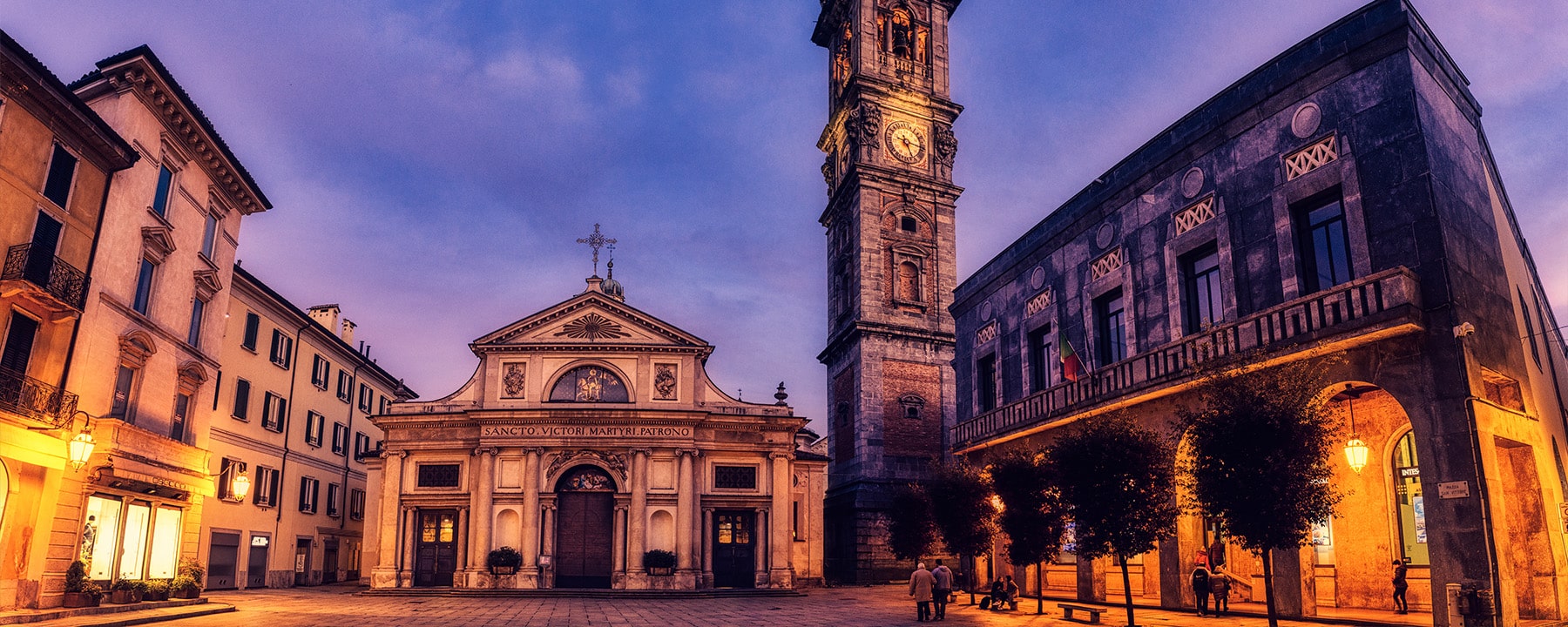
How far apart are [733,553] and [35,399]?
25038 millimetres

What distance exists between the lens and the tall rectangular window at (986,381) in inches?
1339

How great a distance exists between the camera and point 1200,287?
927 inches

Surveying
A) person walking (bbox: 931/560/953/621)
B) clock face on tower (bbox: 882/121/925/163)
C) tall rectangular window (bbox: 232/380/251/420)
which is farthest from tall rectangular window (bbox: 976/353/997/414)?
tall rectangular window (bbox: 232/380/251/420)

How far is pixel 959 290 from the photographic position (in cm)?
3741

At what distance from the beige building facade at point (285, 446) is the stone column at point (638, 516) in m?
11.6

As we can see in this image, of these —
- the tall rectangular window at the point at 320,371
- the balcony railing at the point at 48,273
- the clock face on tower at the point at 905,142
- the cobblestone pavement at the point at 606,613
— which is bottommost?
the cobblestone pavement at the point at 606,613

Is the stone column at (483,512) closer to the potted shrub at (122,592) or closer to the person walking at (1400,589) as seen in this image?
the potted shrub at (122,592)

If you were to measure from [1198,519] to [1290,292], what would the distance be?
6.70 metres

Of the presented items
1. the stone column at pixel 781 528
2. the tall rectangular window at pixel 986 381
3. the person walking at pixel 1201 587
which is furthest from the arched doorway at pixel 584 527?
the person walking at pixel 1201 587

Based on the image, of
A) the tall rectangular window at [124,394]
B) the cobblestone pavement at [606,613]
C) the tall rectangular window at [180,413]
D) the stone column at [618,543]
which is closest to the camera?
the cobblestone pavement at [606,613]

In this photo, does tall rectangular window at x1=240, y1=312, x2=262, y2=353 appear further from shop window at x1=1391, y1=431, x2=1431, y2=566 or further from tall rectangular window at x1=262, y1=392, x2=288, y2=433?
shop window at x1=1391, y1=431, x2=1431, y2=566

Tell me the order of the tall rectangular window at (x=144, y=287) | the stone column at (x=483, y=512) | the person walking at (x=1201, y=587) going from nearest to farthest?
the person walking at (x=1201, y=587) → the tall rectangular window at (x=144, y=287) → the stone column at (x=483, y=512)

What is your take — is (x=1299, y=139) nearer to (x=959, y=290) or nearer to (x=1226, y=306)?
(x=1226, y=306)

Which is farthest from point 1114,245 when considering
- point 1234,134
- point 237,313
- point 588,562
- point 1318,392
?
point 237,313
